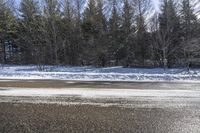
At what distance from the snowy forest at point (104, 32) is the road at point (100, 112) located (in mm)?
27257

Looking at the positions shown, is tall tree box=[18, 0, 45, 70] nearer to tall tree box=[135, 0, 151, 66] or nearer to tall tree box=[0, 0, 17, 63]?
tall tree box=[0, 0, 17, 63]

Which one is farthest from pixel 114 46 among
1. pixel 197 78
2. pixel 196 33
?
pixel 197 78

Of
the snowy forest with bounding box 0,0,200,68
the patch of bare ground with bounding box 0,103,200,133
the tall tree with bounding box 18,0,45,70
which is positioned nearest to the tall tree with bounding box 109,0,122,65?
the snowy forest with bounding box 0,0,200,68

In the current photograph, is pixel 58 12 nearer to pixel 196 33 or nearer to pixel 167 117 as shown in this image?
pixel 196 33

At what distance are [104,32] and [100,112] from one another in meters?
34.8

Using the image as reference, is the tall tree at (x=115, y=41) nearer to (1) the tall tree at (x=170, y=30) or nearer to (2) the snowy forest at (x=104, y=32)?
(2) the snowy forest at (x=104, y=32)

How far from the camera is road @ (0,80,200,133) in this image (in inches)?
288

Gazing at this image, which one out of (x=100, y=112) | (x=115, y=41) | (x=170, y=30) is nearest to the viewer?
(x=100, y=112)

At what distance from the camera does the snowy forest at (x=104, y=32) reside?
4018 cm

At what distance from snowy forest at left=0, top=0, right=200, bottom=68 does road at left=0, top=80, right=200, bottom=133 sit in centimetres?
2726

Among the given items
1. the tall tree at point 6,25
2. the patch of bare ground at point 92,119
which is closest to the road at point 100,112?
the patch of bare ground at point 92,119

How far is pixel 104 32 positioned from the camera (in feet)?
142

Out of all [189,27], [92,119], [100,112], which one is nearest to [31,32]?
[189,27]

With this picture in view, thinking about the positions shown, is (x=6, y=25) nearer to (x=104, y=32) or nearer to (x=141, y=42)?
(x=104, y=32)
